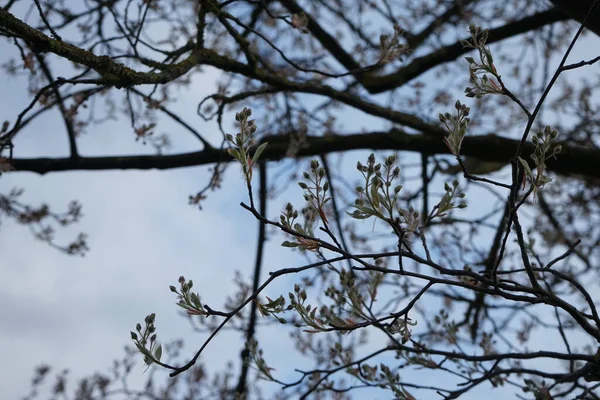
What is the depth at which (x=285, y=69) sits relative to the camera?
193 inches

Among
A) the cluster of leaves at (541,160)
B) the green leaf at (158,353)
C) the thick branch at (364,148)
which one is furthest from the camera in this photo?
the thick branch at (364,148)

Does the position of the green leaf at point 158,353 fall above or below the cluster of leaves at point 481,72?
below

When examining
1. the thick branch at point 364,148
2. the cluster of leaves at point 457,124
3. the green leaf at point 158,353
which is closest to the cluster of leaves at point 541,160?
the cluster of leaves at point 457,124

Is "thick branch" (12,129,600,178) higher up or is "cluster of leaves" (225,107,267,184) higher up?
"thick branch" (12,129,600,178)

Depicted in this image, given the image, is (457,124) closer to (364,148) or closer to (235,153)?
(235,153)

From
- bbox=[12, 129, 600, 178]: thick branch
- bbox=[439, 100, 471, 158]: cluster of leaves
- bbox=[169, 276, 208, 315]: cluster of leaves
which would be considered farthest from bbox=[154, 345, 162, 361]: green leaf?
bbox=[12, 129, 600, 178]: thick branch

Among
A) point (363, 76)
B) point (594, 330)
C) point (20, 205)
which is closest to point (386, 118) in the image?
point (363, 76)

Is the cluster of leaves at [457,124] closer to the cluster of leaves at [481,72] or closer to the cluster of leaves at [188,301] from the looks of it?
the cluster of leaves at [481,72]

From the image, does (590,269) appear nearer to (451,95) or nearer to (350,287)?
(451,95)

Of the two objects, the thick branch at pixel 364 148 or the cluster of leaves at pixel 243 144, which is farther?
the thick branch at pixel 364 148

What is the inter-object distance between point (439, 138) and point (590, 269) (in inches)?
81.0

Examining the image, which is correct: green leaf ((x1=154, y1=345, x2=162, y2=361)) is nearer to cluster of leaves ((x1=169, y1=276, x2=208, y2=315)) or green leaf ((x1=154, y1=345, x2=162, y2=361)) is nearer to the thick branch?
cluster of leaves ((x1=169, y1=276, x2=208, y2=315))

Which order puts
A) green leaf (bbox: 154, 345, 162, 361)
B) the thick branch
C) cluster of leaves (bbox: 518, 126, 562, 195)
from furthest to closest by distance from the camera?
1. the thick branch
2. green leaf (bbox: 154, 345, 162, 361)
3. cluster of leaves (bbox: 518, 126, 562, 195)

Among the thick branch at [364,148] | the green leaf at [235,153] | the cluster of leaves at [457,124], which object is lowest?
the green leaf at [235,153]
